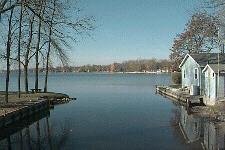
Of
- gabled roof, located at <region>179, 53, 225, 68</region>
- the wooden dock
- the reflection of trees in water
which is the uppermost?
gabled roof, located at <region>179, 53, 225, 68</region>

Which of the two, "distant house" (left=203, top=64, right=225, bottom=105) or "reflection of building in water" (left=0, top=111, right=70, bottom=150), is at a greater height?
"distant house" (left=203, top=64, right=225, bottom=105)

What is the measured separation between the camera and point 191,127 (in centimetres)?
2488

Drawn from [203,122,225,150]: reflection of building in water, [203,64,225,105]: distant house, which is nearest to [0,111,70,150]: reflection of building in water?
[203,122,225,150]: reflection of building in water

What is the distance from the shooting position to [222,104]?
29188 mm

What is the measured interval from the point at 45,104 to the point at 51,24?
15898mm

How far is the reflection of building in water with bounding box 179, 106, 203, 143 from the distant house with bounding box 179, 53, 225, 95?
36.8ft

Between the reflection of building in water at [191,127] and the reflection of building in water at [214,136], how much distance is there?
0.43m

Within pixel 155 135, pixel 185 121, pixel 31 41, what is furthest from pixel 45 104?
pixel 155 135

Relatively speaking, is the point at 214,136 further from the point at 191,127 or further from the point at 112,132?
the point at 112,132

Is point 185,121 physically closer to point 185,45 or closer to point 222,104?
point 222,104

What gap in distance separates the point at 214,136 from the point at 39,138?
955 cm

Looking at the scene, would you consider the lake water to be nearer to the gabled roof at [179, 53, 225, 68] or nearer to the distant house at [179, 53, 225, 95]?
the distant house at [179, 53, 225, 95]

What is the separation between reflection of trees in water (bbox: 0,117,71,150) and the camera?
1941 centimetres

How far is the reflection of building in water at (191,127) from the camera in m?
21.3
